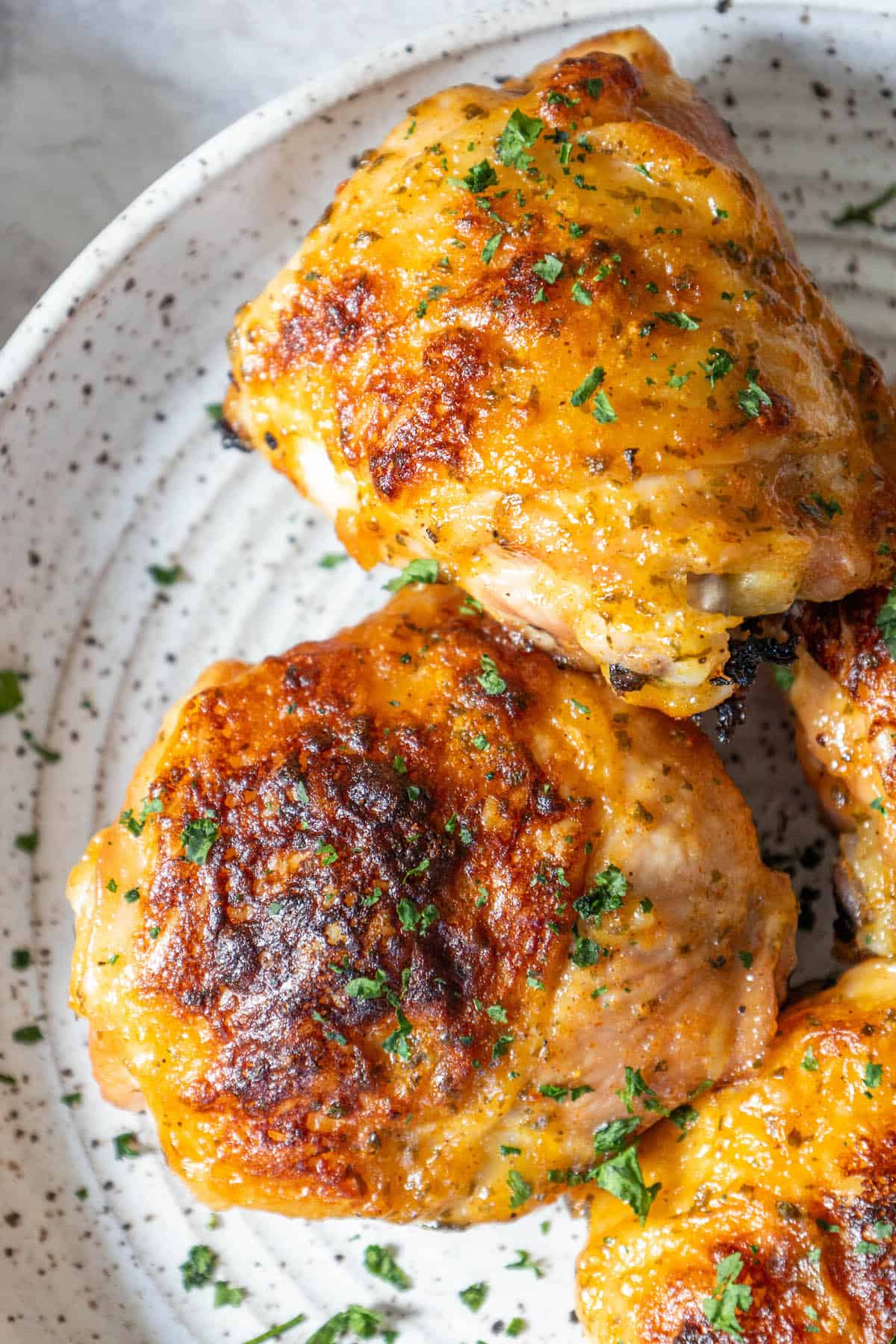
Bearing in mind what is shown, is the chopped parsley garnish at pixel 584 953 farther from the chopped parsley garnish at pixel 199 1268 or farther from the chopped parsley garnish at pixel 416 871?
the chopped parsley garnish at pixel 199 1268

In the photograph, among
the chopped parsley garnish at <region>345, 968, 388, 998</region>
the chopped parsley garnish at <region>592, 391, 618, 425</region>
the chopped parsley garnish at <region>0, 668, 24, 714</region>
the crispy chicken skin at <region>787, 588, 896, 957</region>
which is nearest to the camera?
the chopped parsley garnish at <region>592, 391, 618, 425</region>

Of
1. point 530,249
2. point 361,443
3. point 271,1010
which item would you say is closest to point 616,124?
point 530,249

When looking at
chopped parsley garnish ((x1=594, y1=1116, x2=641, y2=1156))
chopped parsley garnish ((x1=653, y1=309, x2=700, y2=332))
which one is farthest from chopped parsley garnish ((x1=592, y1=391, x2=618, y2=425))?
chopped parsley garnish ((x1=594, y1=1116, x2=641, y2=1156))

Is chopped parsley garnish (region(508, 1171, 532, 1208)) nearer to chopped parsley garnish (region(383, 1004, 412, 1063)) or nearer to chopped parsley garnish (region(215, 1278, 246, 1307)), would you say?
chopped parsley garnish (region(383, 1004, 412, 1063))

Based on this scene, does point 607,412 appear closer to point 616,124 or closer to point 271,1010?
point 616,124

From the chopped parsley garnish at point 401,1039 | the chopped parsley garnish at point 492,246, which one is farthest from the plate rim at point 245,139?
the chopped parsley garnish at point 401,1039

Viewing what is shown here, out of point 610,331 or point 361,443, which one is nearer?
point 610,331
